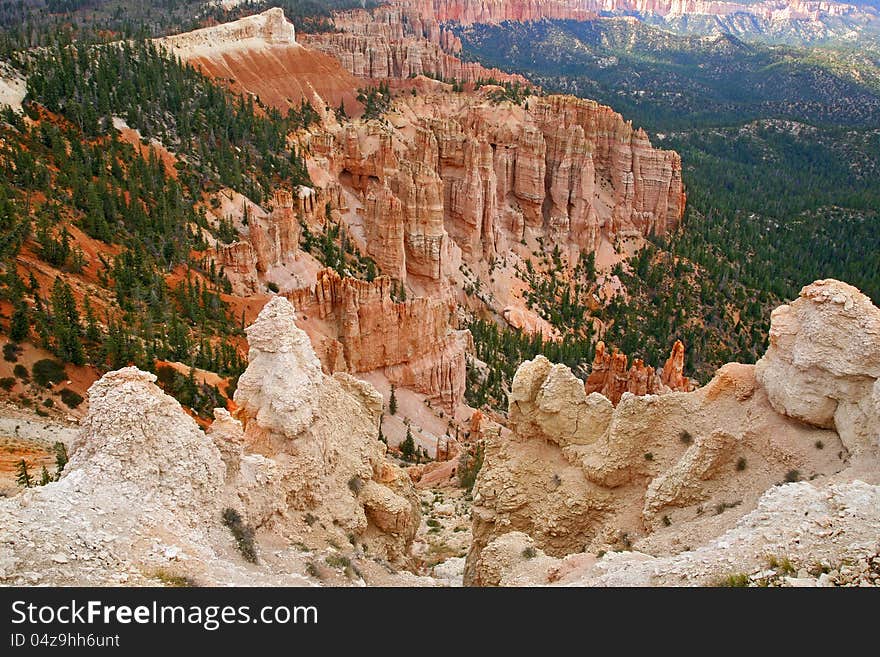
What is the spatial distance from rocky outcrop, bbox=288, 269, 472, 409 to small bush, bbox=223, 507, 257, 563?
2175cm

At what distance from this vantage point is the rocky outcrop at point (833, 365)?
42.3ft

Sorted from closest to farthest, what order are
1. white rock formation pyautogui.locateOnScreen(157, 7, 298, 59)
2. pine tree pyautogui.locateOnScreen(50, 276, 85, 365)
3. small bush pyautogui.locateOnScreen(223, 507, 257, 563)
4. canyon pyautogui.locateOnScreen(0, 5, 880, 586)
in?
canyon pyautogui.locateOnScreen(0, 5, 880, 586), small bush pyautogui.locateOnScreen(223, 507, 257, 563), pine tree pyautogui.locateOnScreen(50, 276, 85, 365), white rock formation pyautogui.locateOnScreen(157, 7, 298, 59)

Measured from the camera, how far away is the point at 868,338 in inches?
508

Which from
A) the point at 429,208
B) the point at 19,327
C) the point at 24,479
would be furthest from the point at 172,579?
the point at 429,208

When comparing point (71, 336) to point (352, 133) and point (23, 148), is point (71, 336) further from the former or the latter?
point (352, 133)

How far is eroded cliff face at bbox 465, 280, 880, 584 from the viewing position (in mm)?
13180

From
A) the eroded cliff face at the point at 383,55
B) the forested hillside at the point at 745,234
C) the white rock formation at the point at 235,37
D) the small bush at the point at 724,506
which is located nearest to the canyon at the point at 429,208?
the white rock formation at the point at 235,37

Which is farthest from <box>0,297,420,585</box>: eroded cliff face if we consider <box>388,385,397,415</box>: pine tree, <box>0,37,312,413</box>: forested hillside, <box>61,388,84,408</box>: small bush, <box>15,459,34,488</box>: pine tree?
<box>388,385,397,415</box>: pine tree

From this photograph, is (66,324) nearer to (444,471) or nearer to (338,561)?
(444,471)

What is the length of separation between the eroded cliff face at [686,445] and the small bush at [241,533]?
467 centimetres

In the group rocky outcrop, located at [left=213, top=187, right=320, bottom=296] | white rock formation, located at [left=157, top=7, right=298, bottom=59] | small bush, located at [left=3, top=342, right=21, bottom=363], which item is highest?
white rock formation, located at [left=157, top=7, right=298, bottom=59]

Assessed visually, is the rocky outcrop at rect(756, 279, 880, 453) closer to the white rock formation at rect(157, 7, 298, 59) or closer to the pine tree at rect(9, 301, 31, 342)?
the pine tree at rect(9, 301, 31, 342)

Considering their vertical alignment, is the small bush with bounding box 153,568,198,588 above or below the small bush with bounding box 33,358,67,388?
Result: above

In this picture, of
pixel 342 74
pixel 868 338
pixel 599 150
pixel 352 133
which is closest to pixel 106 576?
pixel 868 338
